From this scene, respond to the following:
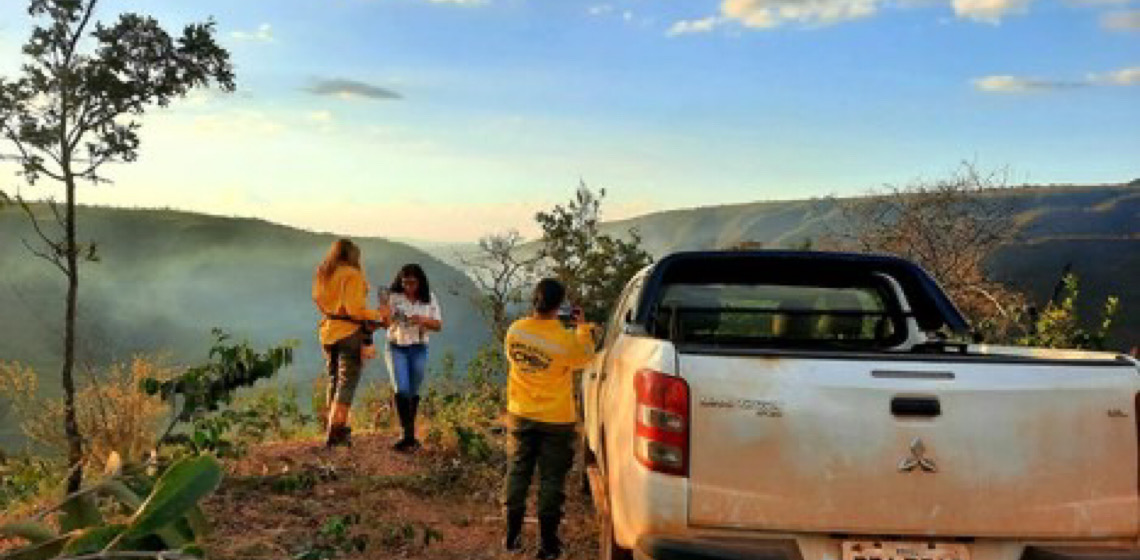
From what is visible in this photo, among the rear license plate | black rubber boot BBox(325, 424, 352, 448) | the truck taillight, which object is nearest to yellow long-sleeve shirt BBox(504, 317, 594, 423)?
the truck taillight

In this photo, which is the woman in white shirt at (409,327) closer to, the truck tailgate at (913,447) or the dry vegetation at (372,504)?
the dry vegetation at (372,504)

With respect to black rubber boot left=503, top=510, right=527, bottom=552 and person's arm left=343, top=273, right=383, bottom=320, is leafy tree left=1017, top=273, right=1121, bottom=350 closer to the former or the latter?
black rubber boot left=503, top=510, right=527, bottom=552

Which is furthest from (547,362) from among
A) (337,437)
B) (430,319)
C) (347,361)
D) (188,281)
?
(188,281)

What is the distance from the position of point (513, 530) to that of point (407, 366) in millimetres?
2630

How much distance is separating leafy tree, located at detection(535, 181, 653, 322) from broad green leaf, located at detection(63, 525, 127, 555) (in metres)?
14.3

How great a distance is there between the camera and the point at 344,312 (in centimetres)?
851

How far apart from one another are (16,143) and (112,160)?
53.2 inches

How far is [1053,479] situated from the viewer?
356cm

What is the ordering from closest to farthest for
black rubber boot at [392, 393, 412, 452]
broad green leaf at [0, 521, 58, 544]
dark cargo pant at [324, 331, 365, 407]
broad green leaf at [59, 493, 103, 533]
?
broad green leaf at [0, 521, 58, 544] < broad green leaf at [59, 493, 103, 533] < dark cargo pant at [324, 331, 365, 407] < black rubber boot at [392, 393, 412, 452]

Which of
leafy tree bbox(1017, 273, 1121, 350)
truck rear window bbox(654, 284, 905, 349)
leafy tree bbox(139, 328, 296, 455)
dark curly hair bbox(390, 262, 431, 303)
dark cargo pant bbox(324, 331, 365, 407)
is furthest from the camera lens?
leafy tree bbox(1017, 273, 1121, 350)

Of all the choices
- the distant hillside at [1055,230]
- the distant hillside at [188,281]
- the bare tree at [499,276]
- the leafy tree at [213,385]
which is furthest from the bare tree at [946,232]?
the distant hillside at [188,281]

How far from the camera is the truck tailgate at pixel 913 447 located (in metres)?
3.52

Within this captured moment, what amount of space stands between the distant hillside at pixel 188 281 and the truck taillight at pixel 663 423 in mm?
90353

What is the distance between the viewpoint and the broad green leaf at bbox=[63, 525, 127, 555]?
151cm
